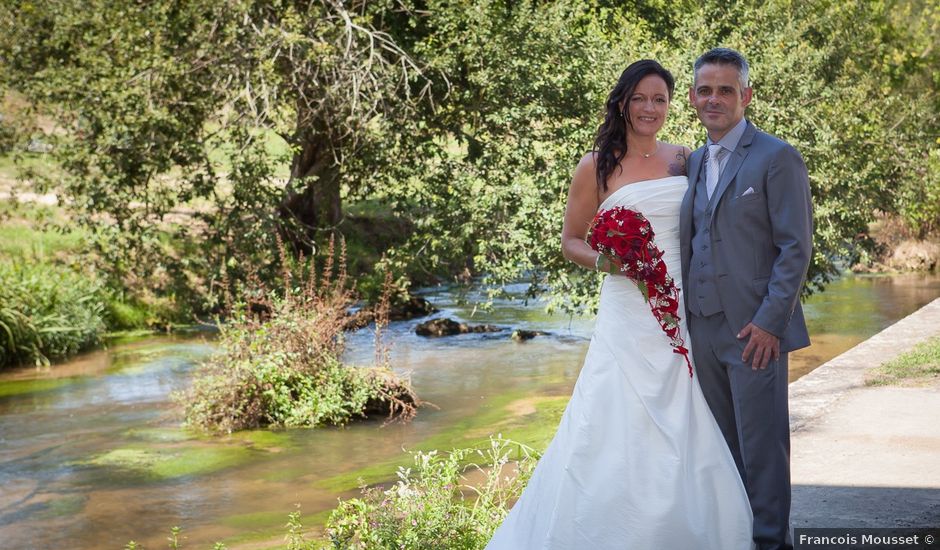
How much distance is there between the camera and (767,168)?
13.0 ft

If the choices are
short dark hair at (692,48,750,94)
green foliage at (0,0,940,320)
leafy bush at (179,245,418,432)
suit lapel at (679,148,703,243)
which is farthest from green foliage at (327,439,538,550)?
green foliage at (0,0,940,320)

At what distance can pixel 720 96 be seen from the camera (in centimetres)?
416

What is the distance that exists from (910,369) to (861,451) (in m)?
2.37

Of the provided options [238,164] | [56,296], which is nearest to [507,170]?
[238,164]

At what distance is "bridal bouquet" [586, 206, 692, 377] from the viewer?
418cm

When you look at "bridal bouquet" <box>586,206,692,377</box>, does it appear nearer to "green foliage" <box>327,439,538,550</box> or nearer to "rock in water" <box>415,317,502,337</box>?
"green foliage" <box>327,439,538,550</box>

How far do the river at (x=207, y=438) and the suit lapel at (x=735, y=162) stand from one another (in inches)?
158

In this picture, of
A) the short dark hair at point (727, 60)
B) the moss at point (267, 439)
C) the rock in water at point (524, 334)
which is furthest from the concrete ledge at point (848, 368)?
the rock in water at point (524, 334)

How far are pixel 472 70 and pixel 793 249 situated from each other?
11138 millimetres

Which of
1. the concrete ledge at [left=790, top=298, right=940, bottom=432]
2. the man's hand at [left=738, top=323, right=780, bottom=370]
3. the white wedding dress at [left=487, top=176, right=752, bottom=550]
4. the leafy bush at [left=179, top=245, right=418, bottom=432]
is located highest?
the man's hand at [left=738, top=323, right=780, bottom=370]

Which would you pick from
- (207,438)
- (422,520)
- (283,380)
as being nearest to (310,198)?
(283,380)

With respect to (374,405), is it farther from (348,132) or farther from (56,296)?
(56,296)

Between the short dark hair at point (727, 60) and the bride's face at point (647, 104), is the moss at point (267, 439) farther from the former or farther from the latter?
the short dark hair at point (727, 60)

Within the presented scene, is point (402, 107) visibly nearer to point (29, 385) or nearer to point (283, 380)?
point (283, 380)
